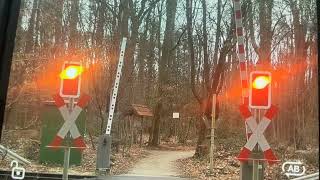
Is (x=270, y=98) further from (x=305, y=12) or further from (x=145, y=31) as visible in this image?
(x=145, y=31)

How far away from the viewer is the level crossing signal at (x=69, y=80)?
2402 millimetres

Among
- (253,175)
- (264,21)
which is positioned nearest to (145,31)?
(264,21)

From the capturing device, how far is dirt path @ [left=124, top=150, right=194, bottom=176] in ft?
8.19

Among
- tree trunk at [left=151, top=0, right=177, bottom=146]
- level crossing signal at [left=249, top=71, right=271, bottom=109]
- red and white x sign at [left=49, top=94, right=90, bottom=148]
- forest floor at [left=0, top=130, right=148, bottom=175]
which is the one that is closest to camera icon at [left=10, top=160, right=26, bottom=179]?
forest floor at [left=0, top=130, right=148, bottom=175]

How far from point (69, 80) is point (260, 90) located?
3.33 feet

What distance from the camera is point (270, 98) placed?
7.79 ft

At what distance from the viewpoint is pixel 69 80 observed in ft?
7.89

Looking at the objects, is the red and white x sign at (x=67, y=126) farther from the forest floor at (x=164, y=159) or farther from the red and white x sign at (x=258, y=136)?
the red and white x sign at (x=258, y=136)

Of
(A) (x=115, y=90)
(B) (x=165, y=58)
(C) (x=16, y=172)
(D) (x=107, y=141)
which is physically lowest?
(C) (x=16, y=172)

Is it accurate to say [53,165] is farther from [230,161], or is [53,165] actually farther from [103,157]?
[230,161]

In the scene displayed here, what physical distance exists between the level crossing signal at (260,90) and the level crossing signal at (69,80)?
941 mm

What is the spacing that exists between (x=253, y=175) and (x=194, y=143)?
0.37 meters

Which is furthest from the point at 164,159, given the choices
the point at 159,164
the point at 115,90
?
the point at 115,90

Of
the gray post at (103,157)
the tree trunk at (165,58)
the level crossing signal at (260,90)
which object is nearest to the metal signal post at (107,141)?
the gray post at (103,157)
